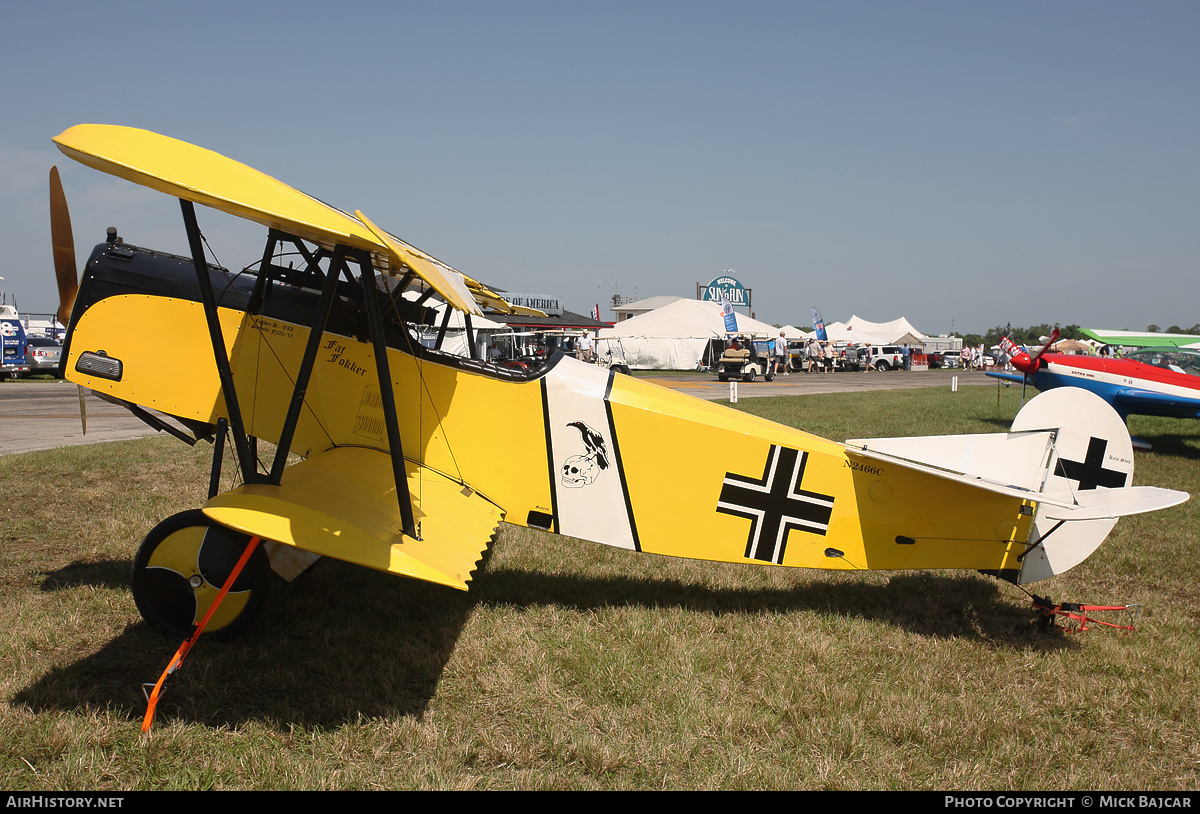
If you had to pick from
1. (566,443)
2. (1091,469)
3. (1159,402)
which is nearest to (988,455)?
(1091,469)

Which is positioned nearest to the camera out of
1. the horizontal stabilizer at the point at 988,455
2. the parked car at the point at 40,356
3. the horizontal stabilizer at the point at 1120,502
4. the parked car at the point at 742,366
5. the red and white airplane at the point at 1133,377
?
the horizontal stabilizer at the point at 1120,502

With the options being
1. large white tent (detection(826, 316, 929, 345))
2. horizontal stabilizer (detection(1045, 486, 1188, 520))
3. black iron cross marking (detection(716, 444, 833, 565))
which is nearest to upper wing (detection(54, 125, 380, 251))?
black iron cross marking (detection(716, 444, 833, 565))

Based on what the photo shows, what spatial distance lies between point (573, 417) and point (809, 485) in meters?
1.64

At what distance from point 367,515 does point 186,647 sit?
1.13 metres

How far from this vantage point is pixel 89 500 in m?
7.52

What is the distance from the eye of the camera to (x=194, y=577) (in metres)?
4.18

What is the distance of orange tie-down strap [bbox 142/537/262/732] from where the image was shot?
11.3 feet

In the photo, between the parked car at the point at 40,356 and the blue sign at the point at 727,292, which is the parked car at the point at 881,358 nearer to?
the blue sign at the point at 727,292

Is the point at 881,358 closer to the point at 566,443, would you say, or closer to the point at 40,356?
the point at 40,356

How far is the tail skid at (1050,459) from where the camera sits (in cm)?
470

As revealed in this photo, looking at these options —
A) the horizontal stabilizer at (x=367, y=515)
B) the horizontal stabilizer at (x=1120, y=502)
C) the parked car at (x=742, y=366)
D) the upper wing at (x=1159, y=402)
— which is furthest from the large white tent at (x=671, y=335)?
the horizontal stabilizer at (x=1120, y=502)

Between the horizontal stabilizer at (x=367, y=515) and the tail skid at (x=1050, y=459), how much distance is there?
8.72ft

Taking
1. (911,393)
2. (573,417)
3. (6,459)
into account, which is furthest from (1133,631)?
(911,393)

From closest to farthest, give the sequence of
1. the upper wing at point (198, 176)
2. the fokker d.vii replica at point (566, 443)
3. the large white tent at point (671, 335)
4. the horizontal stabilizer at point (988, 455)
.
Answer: the upper wing at point (198, 176) → the fokker d.vii replica at point (566, 443) → the horizontal stabilizer at point (988, 455) → the large white tent at point (671, 335)
